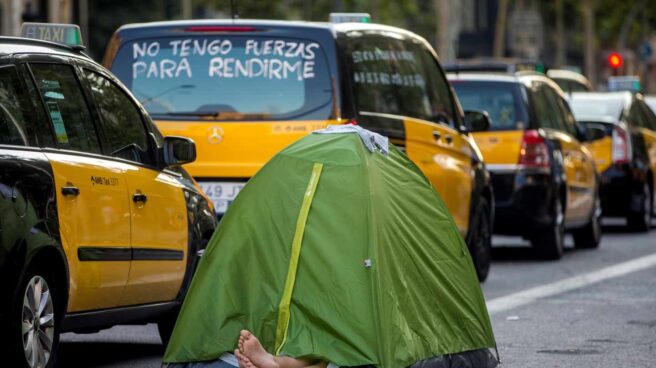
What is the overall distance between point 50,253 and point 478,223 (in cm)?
665

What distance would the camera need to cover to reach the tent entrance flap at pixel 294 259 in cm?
668

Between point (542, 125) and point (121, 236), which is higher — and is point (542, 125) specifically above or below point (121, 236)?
below

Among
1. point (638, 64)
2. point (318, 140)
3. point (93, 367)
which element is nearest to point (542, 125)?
point (93, 367)

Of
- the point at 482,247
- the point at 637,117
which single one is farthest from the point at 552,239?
the point at 637,117

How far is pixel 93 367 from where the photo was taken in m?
8.59

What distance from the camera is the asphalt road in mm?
8852

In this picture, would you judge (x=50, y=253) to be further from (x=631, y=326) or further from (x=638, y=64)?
(x=638, y=64)

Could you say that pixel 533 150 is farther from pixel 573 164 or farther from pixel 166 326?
pixel 166 326

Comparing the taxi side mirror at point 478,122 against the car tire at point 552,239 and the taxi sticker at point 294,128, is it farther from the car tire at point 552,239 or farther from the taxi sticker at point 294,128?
the taxi sticker at point 294,128

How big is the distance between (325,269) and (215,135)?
4.00 metres

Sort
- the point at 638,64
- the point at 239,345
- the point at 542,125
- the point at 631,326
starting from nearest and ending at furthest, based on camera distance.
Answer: the point at 239,345 < the point at 631,326 < the point at 542,125 < the point at 638,64

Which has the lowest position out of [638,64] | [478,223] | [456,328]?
[638,64]

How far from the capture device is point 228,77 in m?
10.7

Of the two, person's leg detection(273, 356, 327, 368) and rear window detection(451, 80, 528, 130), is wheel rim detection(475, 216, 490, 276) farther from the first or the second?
person's leg detection(273, 356, 327, 368)
